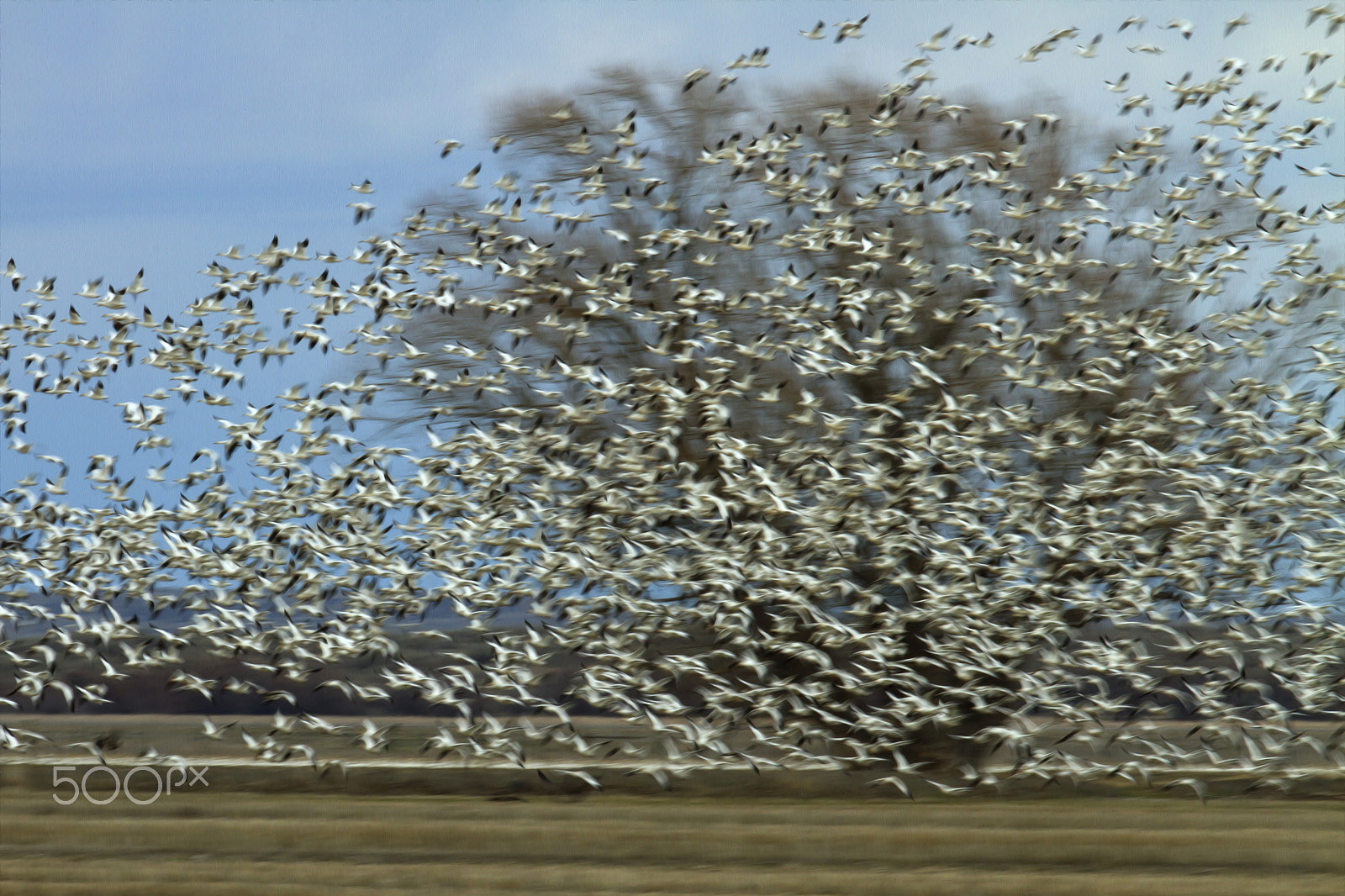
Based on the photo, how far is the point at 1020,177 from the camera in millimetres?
16406

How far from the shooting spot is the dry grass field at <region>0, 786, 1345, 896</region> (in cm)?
955

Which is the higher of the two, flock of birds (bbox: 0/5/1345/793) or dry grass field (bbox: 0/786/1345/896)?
flock of birds (bbox: 0/5/1345/793)

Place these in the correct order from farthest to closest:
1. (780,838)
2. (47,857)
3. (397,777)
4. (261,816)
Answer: (397,777), (261,816), (780,838), (47,857)

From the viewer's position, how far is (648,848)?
10961 mm

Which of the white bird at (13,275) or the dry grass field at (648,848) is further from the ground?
the white bird at (13,275)

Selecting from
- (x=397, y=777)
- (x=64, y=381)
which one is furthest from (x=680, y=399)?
(x=64, y=381)

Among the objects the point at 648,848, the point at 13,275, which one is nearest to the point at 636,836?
the point at 648,848

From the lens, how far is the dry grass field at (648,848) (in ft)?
31.3

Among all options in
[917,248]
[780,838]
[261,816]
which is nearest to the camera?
[780,838]

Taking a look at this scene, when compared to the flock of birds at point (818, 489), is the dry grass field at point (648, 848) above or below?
below

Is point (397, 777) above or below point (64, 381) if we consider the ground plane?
below

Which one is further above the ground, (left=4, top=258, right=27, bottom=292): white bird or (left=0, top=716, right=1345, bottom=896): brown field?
(left=4, top=258, right=27, bottom=292): white bird

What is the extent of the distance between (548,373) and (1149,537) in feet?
20.7

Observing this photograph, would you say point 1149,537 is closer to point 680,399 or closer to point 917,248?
point 917,248
